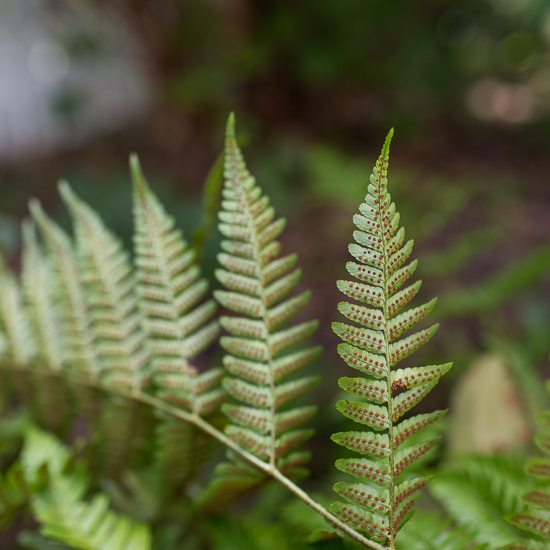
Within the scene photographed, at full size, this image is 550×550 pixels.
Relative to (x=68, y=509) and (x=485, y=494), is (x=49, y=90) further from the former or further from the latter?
(x=485, y=494)

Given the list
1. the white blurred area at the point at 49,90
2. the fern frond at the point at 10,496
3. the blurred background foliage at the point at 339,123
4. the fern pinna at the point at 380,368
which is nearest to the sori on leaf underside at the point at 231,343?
the fern pinna at the point at 380,368

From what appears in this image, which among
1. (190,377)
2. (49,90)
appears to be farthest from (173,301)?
(49,90)

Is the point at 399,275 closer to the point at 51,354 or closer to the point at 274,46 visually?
the point at 51,354

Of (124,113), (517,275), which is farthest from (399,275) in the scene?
(124,113)

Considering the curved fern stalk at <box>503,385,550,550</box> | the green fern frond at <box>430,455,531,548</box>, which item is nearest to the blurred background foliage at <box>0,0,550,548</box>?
the green fern frond at <box>430,455,531,548</box>

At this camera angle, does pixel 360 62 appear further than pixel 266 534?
Yes

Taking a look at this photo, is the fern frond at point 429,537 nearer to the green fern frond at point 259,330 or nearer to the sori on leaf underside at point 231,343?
the sori on leaf underside at point 231,343
